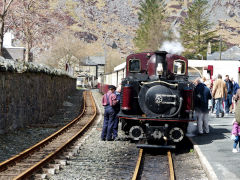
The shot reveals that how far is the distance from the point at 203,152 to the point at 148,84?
2.31 meters

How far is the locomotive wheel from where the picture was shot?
36.0ft

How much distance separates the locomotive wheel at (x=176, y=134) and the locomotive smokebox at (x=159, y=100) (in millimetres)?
492

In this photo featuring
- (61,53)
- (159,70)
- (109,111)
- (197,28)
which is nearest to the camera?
(159,70)

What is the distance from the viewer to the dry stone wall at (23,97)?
13.3 metres

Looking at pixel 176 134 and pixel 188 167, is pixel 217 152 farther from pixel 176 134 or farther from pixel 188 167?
pixel 176 134

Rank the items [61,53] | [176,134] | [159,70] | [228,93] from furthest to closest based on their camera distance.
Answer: [61,53] < [228,93] < [176,134] < [159,70]

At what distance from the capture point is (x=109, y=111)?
496 inches

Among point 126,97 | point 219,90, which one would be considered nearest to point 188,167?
point 126,97

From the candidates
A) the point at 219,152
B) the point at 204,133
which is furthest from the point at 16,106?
the point at 219,152

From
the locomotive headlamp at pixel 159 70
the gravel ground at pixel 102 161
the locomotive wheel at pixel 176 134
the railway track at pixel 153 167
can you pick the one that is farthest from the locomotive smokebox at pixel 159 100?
the gravel ground at pixel 102 161

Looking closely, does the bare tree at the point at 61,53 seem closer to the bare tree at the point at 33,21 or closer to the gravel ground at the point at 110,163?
the bare tree at the point at 33,21

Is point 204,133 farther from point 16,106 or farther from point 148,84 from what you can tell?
point 16,106

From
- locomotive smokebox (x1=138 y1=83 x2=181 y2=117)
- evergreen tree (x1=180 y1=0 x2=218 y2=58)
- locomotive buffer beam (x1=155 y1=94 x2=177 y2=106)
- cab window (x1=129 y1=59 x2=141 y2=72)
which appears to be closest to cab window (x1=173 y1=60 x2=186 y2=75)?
cab window (x1=129 y1=59 x2=141 y2=72)

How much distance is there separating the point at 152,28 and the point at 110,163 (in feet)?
238
